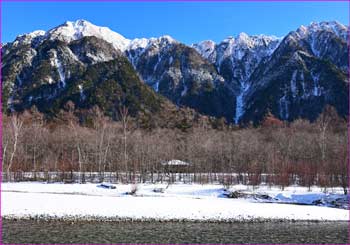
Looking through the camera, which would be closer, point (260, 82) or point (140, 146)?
point (140, 146)

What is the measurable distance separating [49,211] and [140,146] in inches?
1601

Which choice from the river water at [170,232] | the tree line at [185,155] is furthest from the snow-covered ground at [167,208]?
the tree line at [185,155]

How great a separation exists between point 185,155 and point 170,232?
1820 inches

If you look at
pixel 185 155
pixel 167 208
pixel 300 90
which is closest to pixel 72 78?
pixel 300 90

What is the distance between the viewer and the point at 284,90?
168 metres

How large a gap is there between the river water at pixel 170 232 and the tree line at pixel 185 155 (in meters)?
21.7

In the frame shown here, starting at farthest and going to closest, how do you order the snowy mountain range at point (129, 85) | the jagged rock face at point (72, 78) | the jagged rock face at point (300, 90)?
the jagged rock face at point (300, 90), the snowy mountain range at point (129, 85), the jagged rock face at point (72, 78)

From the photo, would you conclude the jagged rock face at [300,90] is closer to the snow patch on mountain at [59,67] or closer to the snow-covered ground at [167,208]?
the snow patch on mountain at [59,67]

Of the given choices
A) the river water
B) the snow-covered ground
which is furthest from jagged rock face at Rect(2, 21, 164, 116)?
the river water

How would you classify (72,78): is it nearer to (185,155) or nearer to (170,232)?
(185,155)

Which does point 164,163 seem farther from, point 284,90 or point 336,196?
point 284,90

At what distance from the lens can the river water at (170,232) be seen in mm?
21203

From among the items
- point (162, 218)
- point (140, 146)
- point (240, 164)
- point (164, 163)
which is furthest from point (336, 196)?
point (140, 146)

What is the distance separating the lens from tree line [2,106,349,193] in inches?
2018
